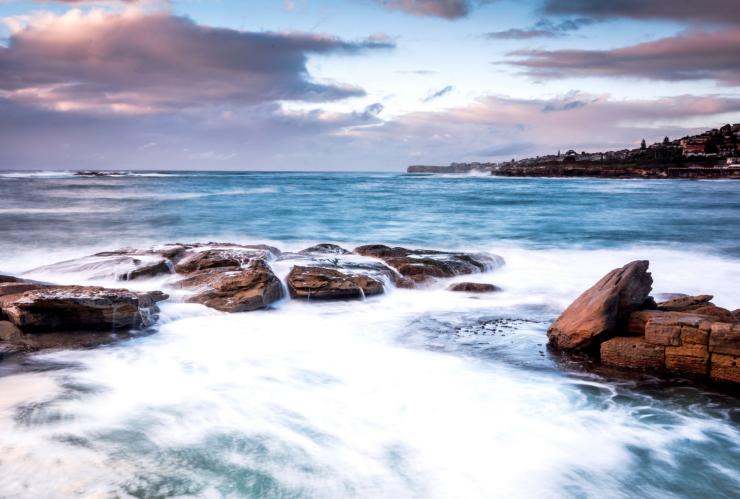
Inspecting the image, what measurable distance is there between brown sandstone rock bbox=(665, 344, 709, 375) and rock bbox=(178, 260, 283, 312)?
22.7ft

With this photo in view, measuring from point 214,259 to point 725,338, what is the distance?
967cm

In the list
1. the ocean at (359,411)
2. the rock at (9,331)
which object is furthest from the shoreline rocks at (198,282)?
the ocean at (359,411)

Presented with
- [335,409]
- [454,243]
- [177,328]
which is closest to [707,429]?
[335,409]

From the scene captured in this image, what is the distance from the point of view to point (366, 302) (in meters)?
11.3

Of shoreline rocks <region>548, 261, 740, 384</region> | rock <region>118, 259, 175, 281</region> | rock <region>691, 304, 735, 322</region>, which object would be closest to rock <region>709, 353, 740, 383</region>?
shoreline rocks <region>548, 261, 740, 384</region>

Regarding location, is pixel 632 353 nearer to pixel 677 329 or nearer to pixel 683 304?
pixel 677 329

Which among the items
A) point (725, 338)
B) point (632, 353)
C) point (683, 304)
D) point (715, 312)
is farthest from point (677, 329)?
point (683, 304)

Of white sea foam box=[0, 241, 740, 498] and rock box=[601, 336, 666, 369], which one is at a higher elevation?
rock box=[601, 336, 666, 369]

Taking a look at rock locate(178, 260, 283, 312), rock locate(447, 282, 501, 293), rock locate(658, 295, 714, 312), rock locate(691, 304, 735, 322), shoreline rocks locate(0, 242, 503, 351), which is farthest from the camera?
rock locate(447, 282, 501, 293)

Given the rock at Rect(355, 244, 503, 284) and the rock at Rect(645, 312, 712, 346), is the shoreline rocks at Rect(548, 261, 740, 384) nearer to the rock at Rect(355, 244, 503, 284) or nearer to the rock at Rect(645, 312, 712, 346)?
the rock at Rect(645, 312, 712, 346)

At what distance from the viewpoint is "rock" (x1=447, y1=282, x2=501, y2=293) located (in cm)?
1195

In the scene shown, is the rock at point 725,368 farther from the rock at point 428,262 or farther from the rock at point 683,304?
the rock at point 428,262

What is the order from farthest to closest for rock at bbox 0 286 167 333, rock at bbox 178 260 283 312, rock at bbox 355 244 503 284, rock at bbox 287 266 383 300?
rock at bbox 355 244 503 284, rock at bbox 287 266 383 300, rock at bbox 178 260 283 312, rock at bbox 0 286 167 333

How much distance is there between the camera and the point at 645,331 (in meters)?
7.71
